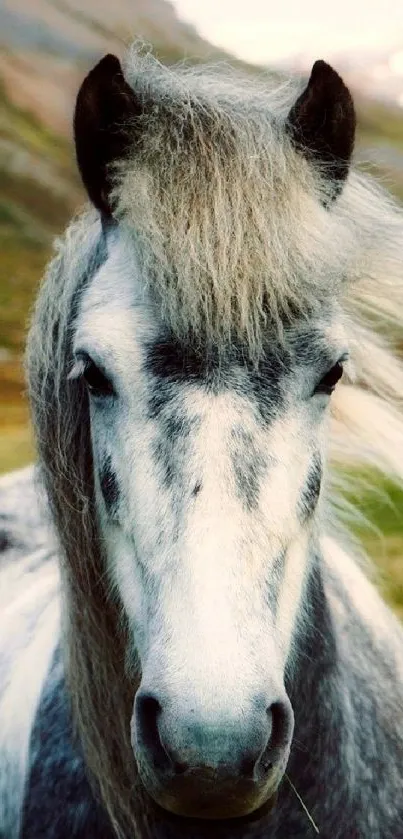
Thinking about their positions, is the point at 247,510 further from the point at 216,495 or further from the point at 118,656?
the point at 118,656

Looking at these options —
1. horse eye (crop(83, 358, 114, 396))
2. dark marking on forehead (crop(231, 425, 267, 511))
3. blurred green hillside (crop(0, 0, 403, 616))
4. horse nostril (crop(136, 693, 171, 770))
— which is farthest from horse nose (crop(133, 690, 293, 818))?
blurred green hillside (crop(0, 0, 403, 616))

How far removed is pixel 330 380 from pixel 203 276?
19 centimetres

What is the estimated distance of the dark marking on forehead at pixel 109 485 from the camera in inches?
34.9

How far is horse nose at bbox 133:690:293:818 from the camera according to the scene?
69 cm

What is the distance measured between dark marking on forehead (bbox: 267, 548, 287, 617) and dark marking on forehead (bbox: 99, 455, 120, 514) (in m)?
0.20

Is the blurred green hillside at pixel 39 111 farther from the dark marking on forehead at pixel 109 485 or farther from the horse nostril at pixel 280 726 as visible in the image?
the horse nostril at pixel 280 726

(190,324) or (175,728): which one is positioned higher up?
(190,324)

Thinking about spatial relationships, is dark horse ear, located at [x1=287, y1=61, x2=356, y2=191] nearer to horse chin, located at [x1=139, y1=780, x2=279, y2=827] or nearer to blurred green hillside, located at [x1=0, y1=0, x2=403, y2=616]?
horse chin, located at [x1=139, y1=780, x2=279, y2=827]

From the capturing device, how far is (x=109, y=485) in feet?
2.95

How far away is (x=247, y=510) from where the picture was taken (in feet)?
2.52

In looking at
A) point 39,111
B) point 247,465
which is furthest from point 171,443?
point 39,111

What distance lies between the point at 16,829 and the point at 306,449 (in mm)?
774

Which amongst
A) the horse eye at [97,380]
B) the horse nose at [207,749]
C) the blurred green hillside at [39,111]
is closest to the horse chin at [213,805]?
the horse nose at [207,749]

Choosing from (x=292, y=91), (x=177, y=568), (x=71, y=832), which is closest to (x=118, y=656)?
(x=71, y=832)
